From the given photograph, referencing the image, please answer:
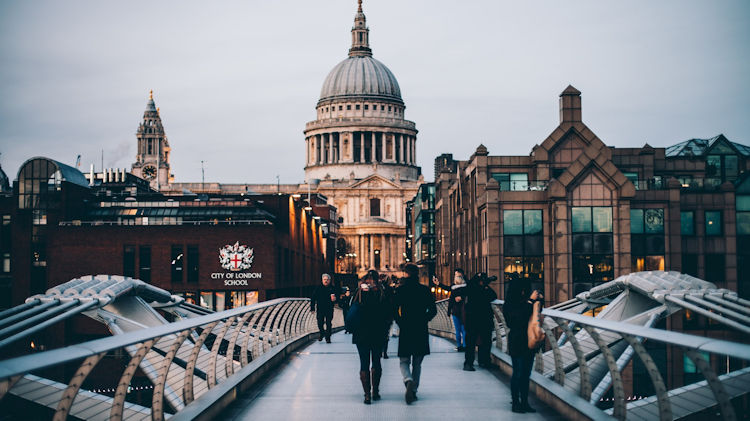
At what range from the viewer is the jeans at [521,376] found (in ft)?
39.1

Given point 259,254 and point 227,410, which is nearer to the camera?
point 227,410

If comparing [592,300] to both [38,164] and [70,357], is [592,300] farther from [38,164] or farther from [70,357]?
[38,164]

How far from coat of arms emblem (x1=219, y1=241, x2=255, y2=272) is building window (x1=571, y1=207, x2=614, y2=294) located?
22.3 meters

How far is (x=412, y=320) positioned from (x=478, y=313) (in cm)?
335

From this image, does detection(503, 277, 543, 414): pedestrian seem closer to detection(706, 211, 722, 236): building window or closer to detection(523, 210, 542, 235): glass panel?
detection(523, 210, 542, 235): glass panel

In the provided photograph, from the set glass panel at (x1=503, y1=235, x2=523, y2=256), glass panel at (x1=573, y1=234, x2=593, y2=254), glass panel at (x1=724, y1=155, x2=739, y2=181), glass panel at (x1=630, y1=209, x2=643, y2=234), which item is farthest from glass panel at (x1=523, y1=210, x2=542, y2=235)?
glass panel at (x1=724, y1=155, x2=739, y2=181)

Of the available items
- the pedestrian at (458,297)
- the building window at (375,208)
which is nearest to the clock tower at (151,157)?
the building window at (375,208)

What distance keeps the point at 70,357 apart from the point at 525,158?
49084 mm

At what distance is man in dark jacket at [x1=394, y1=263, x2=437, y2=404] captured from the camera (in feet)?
42.8

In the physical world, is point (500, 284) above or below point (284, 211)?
below

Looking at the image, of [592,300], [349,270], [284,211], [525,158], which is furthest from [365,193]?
[592,300]

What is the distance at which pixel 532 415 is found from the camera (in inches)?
464

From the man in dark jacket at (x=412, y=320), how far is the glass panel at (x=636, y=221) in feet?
131

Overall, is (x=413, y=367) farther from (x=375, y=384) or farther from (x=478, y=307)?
(x=478, y=307)
